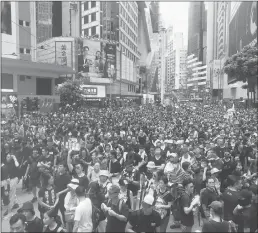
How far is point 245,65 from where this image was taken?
3269 centimetres

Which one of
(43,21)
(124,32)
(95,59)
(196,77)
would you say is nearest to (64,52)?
(95,59)

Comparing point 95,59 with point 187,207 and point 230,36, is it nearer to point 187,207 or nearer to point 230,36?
point 230,36

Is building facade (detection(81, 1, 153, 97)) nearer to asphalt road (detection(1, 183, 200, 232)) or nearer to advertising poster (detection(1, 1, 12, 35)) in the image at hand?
advertising poster (detection(1, 1, 12, 35))

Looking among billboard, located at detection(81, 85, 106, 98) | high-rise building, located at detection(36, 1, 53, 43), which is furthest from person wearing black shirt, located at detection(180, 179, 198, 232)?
high-rise building, located at detection(36, 1, 53, 43)

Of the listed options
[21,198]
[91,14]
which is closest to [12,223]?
[21,198]

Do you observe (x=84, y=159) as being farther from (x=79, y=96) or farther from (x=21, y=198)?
(x=79, y=96)

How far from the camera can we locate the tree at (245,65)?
107 feet

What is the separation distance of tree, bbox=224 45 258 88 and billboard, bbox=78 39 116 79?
17.6 metres

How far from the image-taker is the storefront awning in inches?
995

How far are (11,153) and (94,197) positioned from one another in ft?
11.7

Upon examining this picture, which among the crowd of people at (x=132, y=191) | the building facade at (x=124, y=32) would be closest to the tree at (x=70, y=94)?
the building facade at (x=124, y=32)

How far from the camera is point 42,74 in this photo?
33.8 metres

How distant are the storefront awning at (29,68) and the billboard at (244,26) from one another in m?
24.0

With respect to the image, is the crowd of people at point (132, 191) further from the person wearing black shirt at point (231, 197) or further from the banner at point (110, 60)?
the banner at point (110, 60)
